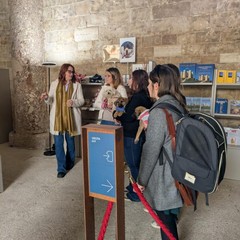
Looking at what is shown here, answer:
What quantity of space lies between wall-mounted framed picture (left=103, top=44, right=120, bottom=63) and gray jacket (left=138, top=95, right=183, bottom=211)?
3.03 meters

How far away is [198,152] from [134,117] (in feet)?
4.02

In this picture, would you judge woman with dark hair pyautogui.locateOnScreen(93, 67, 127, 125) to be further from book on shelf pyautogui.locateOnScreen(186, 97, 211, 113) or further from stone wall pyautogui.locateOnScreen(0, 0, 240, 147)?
stone wall pyautogui.locateOnScreen(0, 0, 240, 147)

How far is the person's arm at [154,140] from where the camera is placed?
1.44 metres

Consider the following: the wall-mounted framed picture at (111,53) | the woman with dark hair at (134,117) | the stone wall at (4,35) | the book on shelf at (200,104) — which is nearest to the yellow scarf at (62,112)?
the woman with dark hair at (134,117)

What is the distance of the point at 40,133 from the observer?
4.94 meters

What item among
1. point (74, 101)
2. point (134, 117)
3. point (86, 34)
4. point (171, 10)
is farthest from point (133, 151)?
point (86, 34)

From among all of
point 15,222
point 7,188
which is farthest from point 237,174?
point 7,188

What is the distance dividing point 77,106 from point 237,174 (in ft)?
8.07

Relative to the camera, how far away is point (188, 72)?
361cm

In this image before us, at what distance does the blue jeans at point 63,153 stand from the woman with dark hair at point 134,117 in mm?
1192

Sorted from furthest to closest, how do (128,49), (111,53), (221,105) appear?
(111,53) → (128,49) → (221,105)

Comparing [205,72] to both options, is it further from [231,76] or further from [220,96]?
[220,96]

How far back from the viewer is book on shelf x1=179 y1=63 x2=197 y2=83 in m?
3.57

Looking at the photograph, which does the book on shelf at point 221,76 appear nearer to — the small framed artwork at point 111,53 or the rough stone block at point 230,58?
the rough stone block at point 230,58
